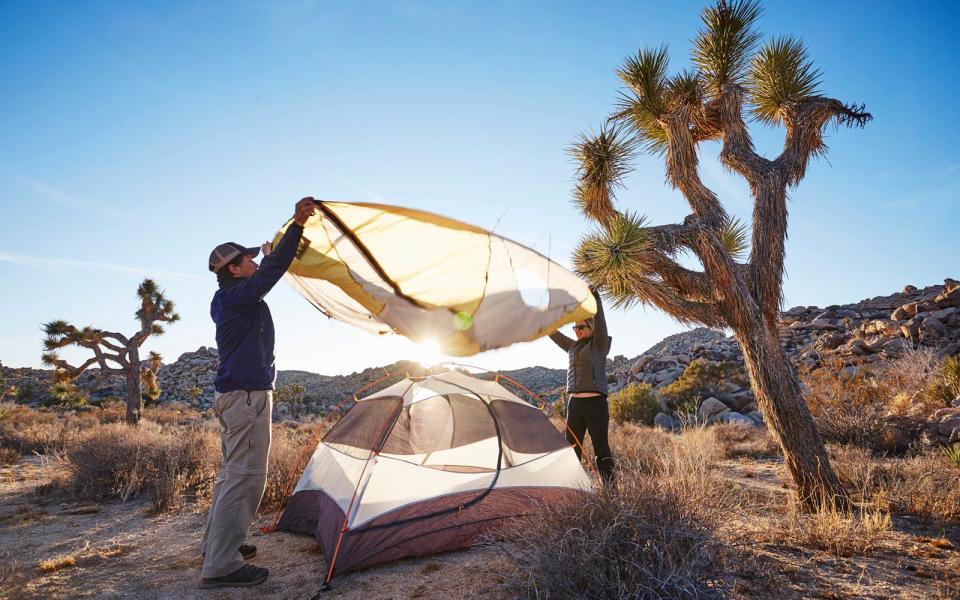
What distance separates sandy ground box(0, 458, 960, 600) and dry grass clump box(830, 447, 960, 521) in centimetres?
25

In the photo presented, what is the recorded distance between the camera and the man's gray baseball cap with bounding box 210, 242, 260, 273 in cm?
387

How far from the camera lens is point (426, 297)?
363 cm

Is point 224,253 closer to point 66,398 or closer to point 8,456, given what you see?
point 8,456

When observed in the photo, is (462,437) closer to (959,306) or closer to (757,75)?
(757,75)

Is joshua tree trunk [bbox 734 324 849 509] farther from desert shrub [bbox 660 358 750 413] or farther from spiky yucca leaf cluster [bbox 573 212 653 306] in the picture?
desert shrub [bbox 660 358 750 413]

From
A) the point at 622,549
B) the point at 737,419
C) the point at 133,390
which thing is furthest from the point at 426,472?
the point at 133,390

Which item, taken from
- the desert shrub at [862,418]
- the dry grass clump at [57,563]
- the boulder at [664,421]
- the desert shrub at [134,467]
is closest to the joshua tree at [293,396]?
the desert shrub at [134,467]

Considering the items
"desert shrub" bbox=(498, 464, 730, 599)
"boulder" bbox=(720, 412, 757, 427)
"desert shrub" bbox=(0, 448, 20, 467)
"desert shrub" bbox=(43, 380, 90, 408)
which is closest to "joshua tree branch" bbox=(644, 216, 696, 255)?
"desert shrub" bbox=(498, 464, 730, 599)

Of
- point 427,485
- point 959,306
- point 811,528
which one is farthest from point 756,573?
point 959,306

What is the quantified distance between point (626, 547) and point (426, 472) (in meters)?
2.13

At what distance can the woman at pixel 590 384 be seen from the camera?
5246 mm

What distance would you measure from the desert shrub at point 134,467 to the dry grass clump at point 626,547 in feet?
17.5

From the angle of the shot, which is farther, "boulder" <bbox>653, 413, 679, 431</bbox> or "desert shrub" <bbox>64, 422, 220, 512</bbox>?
"boulder" <bbox>653, 413, 679, 431</bbox>

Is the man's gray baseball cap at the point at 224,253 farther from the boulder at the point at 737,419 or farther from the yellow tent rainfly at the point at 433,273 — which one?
the boulder at the point at 737,419
